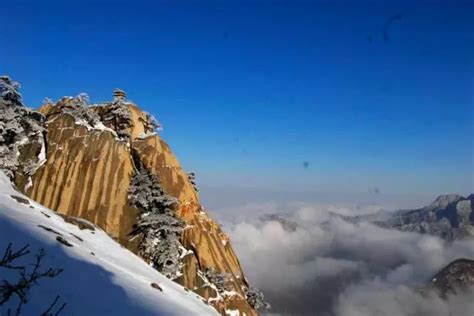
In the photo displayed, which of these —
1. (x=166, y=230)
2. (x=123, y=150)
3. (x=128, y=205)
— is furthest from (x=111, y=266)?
(x=123, y=150)

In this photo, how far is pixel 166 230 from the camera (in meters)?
47.0

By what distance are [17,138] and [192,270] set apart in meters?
24.7

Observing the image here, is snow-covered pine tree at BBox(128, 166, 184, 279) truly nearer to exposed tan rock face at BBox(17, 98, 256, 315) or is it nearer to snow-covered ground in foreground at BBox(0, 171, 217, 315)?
exposed tan rock face at BBox(17, 98, 256, 315)

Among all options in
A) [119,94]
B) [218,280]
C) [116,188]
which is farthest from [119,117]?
[218,280]

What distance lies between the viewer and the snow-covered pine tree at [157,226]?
46.4m

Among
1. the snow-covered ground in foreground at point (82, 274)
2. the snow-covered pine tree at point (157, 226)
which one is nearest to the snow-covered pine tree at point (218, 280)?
the snow-covered pine tree at point (157, 226)

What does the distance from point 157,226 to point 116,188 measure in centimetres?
727

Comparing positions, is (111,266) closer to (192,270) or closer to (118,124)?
(192,270)

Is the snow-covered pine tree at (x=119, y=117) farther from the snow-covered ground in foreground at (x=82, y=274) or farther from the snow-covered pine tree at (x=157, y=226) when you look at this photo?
the snow-covered ground in foreground at (x=82, y=274)

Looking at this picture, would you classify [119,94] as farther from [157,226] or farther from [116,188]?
[157,226]

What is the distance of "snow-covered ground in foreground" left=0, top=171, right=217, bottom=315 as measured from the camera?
1795 centimetres

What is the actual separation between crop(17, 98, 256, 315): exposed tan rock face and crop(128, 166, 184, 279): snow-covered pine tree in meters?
1.11

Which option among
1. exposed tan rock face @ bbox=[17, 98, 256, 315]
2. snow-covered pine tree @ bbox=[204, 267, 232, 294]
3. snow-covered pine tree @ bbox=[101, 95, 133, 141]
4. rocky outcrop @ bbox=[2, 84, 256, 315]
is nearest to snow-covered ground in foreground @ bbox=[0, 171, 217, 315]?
exposed tan rock face @ bbox=[17, 98, 256, 315]

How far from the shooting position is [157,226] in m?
47.5
